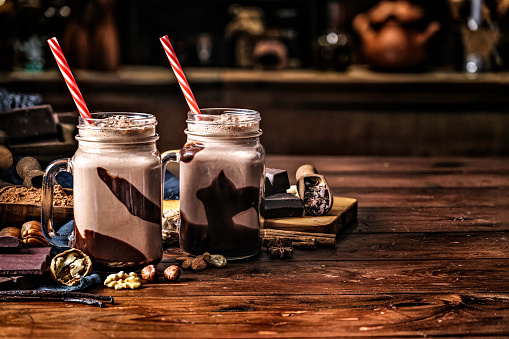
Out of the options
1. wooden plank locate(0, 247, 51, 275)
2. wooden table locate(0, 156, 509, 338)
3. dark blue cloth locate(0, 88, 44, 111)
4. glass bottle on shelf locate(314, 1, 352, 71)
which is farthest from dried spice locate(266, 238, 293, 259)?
glass bottle on shelf locate(314, 1, 352, 71)

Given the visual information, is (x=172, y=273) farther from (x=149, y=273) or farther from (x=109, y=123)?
(x=109, y=123)

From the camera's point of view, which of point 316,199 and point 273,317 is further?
point 316,199

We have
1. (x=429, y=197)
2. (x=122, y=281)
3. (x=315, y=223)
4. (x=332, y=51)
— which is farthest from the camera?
(x=332, y=51)

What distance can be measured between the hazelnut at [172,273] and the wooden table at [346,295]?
0.6 inches

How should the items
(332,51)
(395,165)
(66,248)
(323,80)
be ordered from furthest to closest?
(332,51)
(323,80)
(395,165)
(66,248)

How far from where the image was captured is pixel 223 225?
918 mm

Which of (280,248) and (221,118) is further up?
(221,118)

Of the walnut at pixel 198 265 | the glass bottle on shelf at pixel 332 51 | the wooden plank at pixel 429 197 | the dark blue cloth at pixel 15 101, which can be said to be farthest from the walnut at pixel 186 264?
the glass bottle on shelf at pixel 332 51

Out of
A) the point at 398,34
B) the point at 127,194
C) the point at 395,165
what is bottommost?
the point at 395,165

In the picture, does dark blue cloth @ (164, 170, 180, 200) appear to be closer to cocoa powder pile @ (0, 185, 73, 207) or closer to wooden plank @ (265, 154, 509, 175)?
cocoa powder pile @ (0, 185, 73, 207)

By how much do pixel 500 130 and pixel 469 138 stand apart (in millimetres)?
147

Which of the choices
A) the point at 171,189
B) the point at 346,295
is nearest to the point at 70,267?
the point at 346,295

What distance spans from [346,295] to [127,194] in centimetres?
31

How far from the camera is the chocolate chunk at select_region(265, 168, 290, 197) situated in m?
1.11
